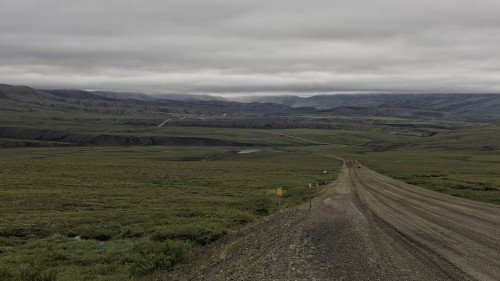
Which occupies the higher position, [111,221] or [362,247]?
[362,247]

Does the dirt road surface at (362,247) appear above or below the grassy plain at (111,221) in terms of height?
above

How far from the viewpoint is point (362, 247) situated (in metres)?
Answer: 18.7

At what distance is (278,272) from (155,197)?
92.9 ft

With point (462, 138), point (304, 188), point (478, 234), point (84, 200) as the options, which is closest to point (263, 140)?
point (462, 138)

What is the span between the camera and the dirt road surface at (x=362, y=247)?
1519 cm

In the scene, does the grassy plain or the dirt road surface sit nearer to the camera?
the dirt road surface

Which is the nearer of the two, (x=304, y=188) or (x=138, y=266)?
(x=138, y=266)

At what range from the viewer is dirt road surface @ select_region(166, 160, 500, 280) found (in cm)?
1519

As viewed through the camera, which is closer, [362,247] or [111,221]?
[362,247]

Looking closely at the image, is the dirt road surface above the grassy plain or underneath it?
above

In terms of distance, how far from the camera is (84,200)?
123 feet

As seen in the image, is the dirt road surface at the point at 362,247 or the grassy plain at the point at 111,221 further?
the grassy plain at the point at 111,221

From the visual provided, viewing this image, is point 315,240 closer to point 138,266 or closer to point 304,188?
point 138,266

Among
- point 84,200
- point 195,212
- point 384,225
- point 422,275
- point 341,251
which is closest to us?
point 422,275
